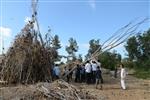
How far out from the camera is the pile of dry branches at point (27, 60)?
18125 millimetres

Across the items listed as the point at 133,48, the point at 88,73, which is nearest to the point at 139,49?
the point at 133,48

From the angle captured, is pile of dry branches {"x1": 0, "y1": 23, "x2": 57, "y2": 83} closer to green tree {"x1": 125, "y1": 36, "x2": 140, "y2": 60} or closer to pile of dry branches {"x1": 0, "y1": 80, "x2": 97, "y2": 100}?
A: pile of dry branches {"x1": 0, "y1": 80, "x2": 97, "y2": 100}

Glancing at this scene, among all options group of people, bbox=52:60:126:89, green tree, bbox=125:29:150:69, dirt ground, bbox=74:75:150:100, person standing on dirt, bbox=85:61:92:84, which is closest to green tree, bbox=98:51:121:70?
green tree, bbox=125:29:150:69

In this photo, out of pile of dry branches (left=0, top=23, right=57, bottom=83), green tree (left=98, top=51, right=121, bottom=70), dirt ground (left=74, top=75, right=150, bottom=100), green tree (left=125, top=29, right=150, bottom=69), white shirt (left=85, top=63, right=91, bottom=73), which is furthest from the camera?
green tree (left=125, top=29, right=150, bottom=69)

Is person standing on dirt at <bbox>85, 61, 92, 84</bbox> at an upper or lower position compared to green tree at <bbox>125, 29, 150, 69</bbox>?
lower

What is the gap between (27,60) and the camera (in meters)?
18.5

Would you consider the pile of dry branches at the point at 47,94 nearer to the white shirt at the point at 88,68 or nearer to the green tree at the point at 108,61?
the white shirt at the point at 88,68

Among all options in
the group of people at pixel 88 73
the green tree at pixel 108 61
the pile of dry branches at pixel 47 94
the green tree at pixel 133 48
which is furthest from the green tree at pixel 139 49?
the pile of dry branches at pixel 47 94

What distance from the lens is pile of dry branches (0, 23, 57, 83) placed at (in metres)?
18.1

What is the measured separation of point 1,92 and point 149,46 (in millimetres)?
A: 55719

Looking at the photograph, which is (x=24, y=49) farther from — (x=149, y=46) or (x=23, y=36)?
(x=149, y=46)

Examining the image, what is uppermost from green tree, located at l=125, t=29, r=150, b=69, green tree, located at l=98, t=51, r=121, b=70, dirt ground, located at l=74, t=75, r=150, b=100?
green tree, located at l=125, t=29, r=150, b=69

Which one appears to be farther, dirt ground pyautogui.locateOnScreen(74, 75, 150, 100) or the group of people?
the group of people

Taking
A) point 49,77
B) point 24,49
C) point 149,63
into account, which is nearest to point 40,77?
point 49,77
